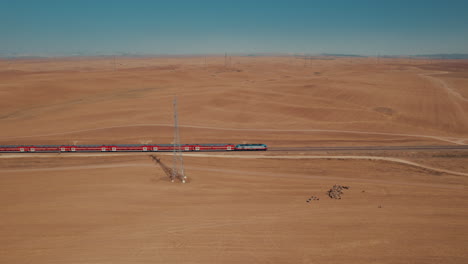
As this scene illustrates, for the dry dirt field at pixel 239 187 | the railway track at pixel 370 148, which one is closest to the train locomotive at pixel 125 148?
the dry dirt field at pixel 239 187

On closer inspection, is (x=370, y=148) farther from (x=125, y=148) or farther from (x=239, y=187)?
(x=125, y=148)

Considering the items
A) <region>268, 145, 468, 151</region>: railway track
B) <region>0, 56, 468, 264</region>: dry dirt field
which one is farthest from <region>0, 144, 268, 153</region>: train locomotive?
<region>268, 145, 468, 151</region>: railway track

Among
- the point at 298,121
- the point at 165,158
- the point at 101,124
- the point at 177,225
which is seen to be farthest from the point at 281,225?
the point at 101,124

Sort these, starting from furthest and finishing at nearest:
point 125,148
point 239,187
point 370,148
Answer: point 370,148
point 125,148
point 239,187

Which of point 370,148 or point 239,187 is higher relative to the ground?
point 370,148

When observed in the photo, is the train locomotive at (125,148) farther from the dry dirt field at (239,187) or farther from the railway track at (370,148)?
the railway track at (370,148)

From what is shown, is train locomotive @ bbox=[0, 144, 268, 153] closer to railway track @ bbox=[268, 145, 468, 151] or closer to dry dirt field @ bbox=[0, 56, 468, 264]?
dry dirt field @ bbox=[0, 56, 468, 264]

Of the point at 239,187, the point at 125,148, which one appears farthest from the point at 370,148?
the point at 125,148

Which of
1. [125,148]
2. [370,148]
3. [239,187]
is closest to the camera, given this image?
[239,187]

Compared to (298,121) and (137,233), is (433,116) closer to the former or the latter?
(298,121)
